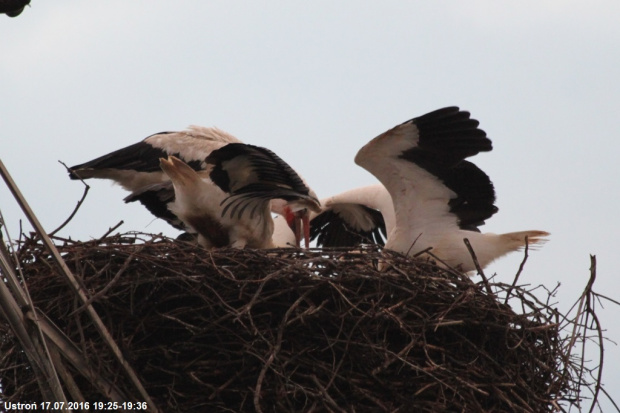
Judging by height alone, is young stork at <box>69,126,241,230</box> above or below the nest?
above

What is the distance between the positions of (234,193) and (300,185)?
0.50m

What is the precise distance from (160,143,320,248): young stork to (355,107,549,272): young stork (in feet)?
2.42

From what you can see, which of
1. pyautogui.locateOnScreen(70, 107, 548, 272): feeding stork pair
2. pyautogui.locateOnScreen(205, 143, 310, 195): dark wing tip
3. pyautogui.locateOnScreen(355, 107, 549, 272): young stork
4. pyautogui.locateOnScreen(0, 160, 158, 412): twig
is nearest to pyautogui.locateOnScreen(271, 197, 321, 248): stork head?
pyautogui.locateOnScreen(70, 107, 548, 272): feeding stork pair

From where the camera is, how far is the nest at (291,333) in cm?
518

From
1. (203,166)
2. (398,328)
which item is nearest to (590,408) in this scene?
(398,328)

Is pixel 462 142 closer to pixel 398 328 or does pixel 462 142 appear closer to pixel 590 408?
pixel 398 328

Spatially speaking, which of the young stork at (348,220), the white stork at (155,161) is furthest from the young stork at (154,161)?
the young stork at (348,220)

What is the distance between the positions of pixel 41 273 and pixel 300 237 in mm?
2733

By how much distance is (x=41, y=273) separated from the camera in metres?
5.60

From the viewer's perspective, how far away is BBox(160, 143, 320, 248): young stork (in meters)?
6.38

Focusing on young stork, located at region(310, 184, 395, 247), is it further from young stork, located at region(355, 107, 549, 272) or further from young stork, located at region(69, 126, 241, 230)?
young stork, located at region(69, 126, 241, 230)

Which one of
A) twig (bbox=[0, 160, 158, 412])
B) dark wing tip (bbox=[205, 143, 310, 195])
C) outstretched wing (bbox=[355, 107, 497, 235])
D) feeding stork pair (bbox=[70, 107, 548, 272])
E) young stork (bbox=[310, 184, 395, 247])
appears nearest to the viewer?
twig (bbox=[0, 160, 158, 412])

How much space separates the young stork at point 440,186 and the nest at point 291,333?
1.39m

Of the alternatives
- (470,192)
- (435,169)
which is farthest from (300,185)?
(470,192)
